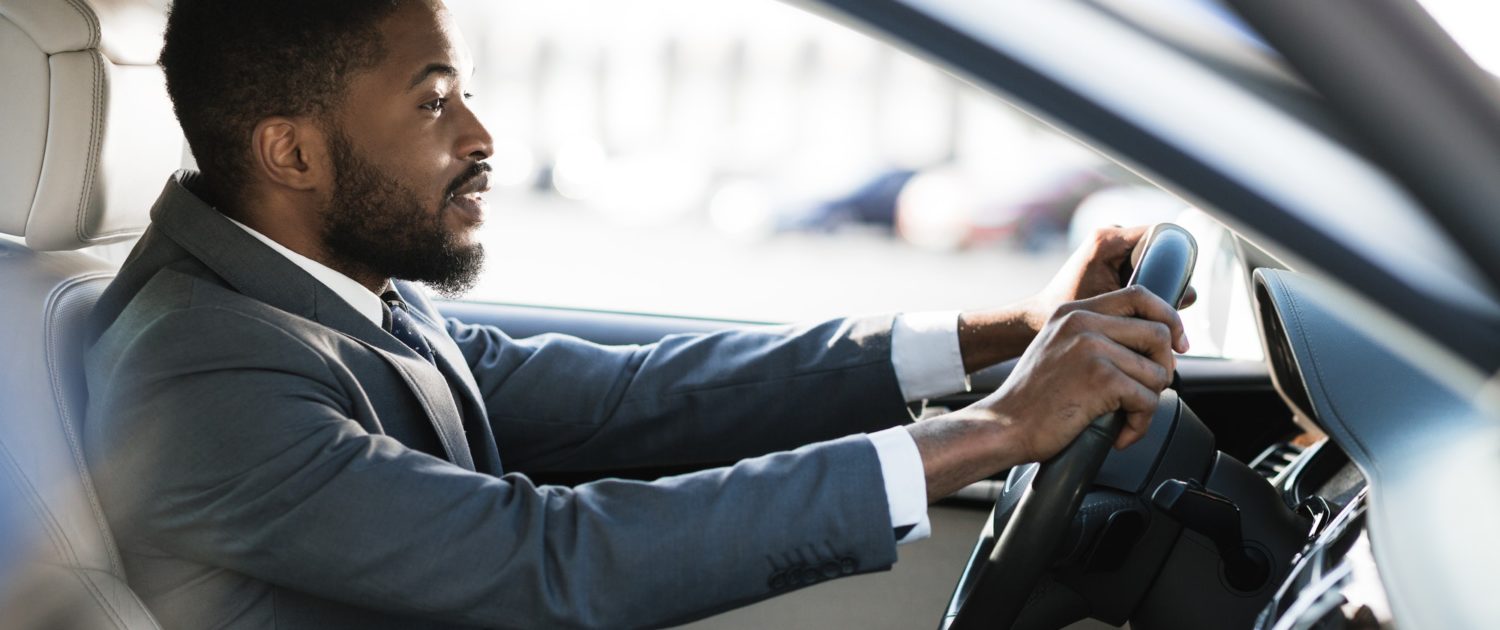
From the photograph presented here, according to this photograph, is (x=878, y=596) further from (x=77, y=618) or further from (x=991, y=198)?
(x=991, y=198)

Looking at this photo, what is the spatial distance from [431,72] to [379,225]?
17 centimetres

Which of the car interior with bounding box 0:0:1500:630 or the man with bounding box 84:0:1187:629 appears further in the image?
the man with bounding box 84:0:1187:629

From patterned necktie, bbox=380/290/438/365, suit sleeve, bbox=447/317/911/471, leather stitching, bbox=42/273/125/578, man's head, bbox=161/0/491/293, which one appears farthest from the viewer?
suit sleeve, bbox=447/317/911/471

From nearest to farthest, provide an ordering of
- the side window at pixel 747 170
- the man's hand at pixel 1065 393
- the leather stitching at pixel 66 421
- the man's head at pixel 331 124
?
1. the man's hand at pixel 1065 393
2. the leather stitching at pixel 66 421
3. the man's head at pixel 331 124
4. the side window at pixel 747 170

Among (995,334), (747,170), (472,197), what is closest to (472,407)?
(472,197)

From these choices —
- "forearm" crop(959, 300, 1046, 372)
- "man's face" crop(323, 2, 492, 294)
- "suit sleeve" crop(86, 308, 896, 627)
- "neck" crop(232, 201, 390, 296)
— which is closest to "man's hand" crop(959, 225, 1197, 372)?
"forearm" crop(959, 300, 1046, 372)

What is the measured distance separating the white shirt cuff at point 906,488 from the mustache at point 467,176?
0.59 metres

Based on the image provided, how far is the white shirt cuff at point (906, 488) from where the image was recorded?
1069mm

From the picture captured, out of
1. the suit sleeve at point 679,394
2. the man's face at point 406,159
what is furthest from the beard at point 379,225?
the suit sleeve at point 679,394

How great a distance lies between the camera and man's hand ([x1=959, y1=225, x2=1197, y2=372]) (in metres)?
1.46

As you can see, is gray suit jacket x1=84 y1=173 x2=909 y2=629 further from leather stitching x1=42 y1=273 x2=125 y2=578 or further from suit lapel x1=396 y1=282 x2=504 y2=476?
suit lapel x1=396 y1=282 x2=504 y2=476

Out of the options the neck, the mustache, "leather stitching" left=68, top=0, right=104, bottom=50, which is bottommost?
the neck

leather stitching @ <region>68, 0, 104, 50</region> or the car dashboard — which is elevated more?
leather stitching @ <region>68, 0, 104, 50</region>

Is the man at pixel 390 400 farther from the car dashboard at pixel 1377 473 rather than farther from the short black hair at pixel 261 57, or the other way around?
the car dashboard at pixel 1377 473
